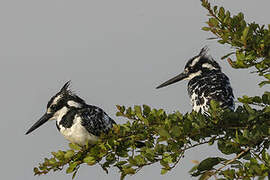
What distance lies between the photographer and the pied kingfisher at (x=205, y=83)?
714 centimetres

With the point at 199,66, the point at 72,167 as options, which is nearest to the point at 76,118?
the point at 199,66

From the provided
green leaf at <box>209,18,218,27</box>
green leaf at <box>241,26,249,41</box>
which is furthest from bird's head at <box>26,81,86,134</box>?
green leaf at <box>241,26,249,41</box>

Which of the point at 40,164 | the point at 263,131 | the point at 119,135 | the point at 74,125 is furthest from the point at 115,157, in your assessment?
the point at 74,125

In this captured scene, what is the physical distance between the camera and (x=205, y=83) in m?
7.68

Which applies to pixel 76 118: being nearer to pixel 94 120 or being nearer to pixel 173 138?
A: pixel 94 120

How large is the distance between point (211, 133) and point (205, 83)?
11.0ft

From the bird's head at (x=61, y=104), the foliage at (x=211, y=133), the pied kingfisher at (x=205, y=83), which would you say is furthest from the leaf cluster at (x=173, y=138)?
the bird's head at (x=61, y=104)

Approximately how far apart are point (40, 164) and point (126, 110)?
1.03 meters

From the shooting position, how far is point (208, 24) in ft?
15.0

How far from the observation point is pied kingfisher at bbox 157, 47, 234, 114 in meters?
7.14

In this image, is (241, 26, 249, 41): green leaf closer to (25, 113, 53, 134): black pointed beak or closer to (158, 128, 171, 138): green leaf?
(158, 128, 171, 138): green leaf

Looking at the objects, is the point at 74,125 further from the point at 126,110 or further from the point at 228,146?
the point at 228,146

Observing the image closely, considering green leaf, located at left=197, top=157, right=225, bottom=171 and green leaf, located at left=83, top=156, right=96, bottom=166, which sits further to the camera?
green leaf, located at left=83, top=156, right=96, bottom=166

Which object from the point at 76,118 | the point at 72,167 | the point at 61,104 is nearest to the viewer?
the point at 72,167
